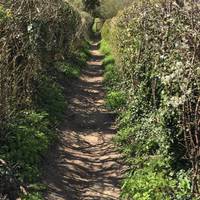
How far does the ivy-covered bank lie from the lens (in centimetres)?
639

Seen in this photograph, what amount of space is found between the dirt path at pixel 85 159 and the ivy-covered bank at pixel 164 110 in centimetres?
36

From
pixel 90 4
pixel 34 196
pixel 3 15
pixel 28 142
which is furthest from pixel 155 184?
pixel 90 4

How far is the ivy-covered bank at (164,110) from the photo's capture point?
639cm

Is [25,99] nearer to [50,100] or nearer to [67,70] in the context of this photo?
[50,100]

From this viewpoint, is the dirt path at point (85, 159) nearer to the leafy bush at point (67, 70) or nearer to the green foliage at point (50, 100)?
the green foliage at point (50, 100)

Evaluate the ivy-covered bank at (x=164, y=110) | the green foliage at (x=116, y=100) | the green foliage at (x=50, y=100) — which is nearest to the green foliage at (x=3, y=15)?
the green foliage at (x=50, y=100)

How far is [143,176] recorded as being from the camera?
7082mm

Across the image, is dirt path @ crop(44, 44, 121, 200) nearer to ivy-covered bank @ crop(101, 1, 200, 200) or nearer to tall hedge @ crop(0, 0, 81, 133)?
ivy-covered bank @ crop(101, 1, 200, 200)

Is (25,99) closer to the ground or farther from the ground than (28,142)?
farther from the ground

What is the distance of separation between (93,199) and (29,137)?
5.24 ft

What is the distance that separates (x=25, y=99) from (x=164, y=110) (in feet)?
10.6

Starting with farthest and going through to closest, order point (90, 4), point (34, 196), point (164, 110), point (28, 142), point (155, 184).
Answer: point (90, 4)
point (28, 142)
point (164, 110)
point (155, 184)
point (34, 196)

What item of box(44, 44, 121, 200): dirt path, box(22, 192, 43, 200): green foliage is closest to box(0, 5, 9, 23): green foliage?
box(44, 44, 121, 200): dirt path

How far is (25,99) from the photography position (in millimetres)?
9055
